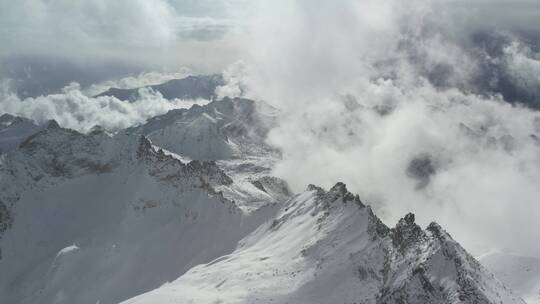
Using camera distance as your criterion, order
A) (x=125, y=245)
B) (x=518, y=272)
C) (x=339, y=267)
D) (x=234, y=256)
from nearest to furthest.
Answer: (x=339, y=267)
(x=234, y=256)
(x=518, y=272)
(x=125, y=245)

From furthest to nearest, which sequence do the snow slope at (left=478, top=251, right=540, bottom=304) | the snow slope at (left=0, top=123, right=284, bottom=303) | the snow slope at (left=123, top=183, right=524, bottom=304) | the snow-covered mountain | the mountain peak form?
the snow slope at (left=0, top=123, right=284, bottom=303)
the snow slope at (left=478, top=251, right=540, bottom=304)
the mountain peak
the snow-covered mountain
the snow slope at (left=123, top=183, right=524, bottom=304)

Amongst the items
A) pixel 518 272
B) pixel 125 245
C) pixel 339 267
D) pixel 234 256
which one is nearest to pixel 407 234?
pixel 339 267

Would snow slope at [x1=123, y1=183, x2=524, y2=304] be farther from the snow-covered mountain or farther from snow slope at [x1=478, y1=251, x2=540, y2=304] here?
snow slope at [x1=478, y1=251, x2=540, y2=304]

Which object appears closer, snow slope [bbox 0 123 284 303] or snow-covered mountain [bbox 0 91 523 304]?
snow-covered mountain [bbox 0 91 523 304]

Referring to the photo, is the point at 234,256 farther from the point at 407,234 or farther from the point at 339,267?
the point at 407,234

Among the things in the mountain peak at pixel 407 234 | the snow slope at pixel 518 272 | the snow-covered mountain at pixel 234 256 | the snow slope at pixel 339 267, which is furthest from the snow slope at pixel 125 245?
the mountain peak at pixel 407 234

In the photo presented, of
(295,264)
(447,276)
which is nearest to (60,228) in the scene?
(295,264)

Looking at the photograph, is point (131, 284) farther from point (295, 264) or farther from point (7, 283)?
point (295, 264)

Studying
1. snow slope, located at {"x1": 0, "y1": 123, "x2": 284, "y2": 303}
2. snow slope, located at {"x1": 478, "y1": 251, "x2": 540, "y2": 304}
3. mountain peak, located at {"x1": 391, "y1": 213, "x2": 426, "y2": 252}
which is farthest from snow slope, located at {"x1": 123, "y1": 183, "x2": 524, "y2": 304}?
snow slope, located at {"x1": 478, "y1": 251, "x2": 540, "y2": 304}

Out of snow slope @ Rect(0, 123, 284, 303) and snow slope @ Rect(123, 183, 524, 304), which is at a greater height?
snow slope @ Rect(0, 123, 284, 303)
